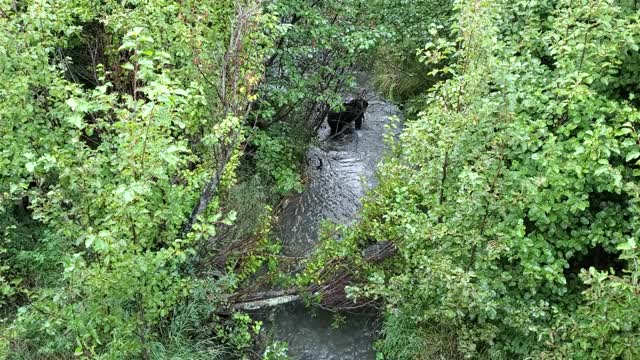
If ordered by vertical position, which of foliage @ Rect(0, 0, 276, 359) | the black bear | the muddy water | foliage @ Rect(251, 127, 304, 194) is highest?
foliage @ Rect(0, 0, 276, 359)

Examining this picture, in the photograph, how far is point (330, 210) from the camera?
8828 millimetres

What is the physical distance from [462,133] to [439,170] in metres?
0.44

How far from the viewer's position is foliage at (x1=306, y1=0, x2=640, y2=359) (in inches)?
163

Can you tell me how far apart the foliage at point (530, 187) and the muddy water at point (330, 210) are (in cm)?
138

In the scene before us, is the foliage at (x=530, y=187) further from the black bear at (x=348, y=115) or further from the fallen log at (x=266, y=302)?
the black bear at (x=348, y=115)

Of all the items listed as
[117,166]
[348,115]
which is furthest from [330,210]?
[117,166]

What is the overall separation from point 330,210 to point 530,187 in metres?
4.98

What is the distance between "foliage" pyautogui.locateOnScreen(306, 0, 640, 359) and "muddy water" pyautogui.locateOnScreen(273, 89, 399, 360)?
4.54 ft

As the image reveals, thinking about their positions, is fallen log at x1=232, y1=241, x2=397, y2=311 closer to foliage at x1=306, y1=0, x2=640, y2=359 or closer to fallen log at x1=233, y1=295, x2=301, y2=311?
fallen log at x1=233, y1=295, x2=301, y2=311

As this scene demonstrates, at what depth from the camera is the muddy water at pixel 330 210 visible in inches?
248

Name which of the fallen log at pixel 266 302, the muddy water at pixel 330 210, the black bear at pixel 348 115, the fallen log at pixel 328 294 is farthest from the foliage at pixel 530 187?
the black bear at pixel 348 115

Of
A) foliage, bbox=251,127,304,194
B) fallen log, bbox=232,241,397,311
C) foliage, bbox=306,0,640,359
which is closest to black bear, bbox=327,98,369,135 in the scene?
foliage, bbox=251,127,304,194

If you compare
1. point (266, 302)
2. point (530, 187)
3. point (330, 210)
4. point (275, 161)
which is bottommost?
point (330, 210)

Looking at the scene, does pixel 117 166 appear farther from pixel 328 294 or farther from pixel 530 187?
pixel 328 294
